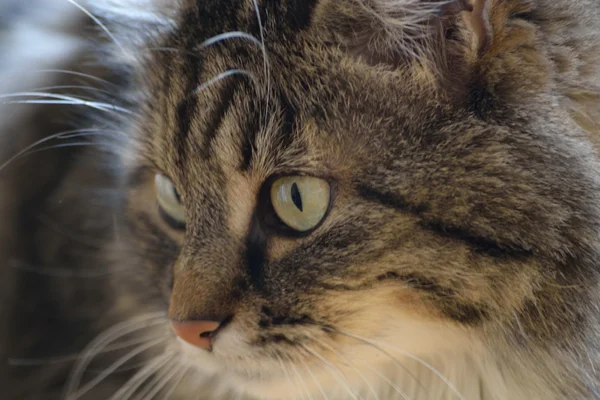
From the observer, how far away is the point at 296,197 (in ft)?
2.87

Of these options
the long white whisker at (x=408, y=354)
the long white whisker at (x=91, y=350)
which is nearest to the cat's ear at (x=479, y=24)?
the long white whisker at (x=408, y=354)

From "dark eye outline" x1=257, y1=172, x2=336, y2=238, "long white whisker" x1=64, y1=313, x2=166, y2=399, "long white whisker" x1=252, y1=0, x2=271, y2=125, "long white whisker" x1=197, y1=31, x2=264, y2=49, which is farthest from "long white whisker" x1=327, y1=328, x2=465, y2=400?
"long white whisker" x1=64, y1=313, x2=166, y2=399

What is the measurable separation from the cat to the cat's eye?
93mm

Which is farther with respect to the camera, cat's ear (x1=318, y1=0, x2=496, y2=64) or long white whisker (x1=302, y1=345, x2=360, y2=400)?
long white whisker (x1=302, y1=345, x2=360, y2=400)

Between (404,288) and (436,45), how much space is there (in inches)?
12.9

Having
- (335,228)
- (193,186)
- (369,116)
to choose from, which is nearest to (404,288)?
(335,228)

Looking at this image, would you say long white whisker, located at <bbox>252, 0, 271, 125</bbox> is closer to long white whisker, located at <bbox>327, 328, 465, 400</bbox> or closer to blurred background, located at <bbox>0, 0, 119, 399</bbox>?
long white whisker, located at <bbox>327, 328, 465, 400</bbox>

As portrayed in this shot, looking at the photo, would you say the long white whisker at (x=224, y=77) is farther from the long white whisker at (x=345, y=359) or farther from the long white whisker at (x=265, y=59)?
the long white whisker at (x=345, y=359)

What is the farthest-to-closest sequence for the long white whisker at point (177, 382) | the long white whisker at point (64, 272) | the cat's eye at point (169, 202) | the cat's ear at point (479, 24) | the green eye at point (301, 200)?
the long white whisker at point (64, 272)
the long white whisker at point (177, 382)
the cat's eye at point (169, 202)
the green eye at point (301, 200)
the cat's ear at point (479, 24)

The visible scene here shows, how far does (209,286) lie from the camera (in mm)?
881

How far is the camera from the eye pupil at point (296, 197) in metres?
0.87

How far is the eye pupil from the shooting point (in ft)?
2.86

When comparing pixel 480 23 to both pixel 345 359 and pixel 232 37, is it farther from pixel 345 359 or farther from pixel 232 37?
pixel 345 359

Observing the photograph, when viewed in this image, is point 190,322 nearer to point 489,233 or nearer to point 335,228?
point 335,228
